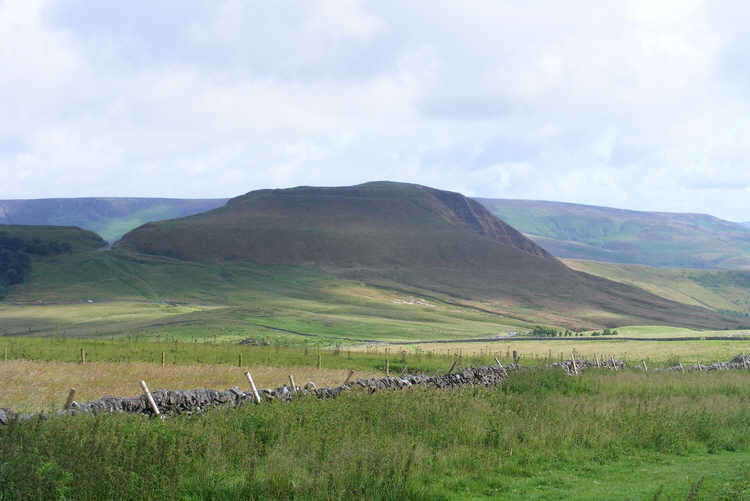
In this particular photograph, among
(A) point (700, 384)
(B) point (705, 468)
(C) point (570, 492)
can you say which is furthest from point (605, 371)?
(C) point (570, 492)

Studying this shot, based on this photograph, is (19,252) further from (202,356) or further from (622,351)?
(622,351)

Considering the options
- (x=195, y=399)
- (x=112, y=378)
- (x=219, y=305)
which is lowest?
(x=219, y=305)

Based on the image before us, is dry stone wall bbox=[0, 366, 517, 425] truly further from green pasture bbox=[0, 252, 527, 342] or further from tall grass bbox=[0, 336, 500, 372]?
green pasture bbox=[0, 252, 527, 342]

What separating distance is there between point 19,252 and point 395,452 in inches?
7142

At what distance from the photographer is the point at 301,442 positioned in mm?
13703

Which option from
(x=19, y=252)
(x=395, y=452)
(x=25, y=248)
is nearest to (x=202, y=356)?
(x=395, y=452)

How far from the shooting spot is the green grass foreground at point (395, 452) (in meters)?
10.8

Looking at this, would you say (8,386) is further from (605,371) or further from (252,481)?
(605,371)

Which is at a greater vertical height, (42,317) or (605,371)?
(605,371)

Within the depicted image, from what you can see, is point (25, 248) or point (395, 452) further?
point (25, 248)

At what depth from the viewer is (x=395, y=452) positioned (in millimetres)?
12750

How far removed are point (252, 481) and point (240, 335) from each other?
2635 inches

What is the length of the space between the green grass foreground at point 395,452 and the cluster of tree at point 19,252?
138 meters

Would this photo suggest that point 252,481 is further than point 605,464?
No
